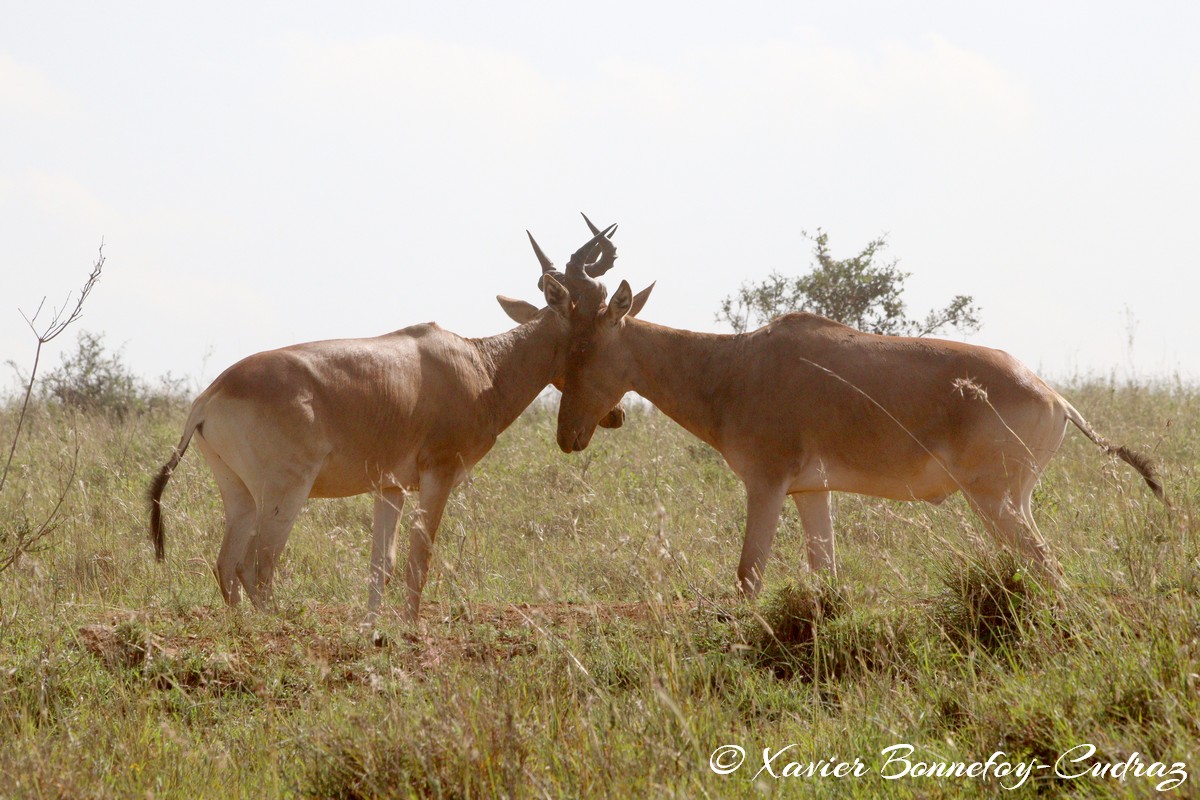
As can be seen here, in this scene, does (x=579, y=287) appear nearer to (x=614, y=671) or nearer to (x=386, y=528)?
(x=386, y=528)

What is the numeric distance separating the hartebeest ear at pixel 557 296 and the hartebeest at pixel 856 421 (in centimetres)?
50

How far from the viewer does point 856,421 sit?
7.28 m

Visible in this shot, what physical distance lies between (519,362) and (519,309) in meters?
0.65

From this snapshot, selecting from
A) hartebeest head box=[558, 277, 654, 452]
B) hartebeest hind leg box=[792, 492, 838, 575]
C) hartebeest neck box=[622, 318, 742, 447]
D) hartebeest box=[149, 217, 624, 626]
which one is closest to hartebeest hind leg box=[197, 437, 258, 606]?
hartebeest box=[149, 217, 624, 626]

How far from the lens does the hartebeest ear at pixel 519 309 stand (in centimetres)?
927

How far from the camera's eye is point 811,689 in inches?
198

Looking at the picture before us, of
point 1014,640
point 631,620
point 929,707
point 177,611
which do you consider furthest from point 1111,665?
point 177,611

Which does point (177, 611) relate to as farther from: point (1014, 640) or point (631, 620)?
point (1014, 640)

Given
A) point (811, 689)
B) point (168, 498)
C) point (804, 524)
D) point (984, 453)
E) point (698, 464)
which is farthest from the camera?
point (698, 464)

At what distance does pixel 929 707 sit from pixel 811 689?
2.60 feet

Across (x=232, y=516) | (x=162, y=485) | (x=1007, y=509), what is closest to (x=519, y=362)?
(x=232, y=516)

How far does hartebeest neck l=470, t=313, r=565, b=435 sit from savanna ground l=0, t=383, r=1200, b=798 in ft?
3.50

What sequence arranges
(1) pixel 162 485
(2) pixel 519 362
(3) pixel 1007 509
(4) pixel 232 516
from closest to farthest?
(3) pixel 1007 509 < (1) pixel 162 485 < (4) pixel 232 516 < (2) pixel 519 362

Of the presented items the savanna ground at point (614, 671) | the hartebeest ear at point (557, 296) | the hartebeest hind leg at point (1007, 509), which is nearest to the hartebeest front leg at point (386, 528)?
the savanna ground at point (614, 671)
